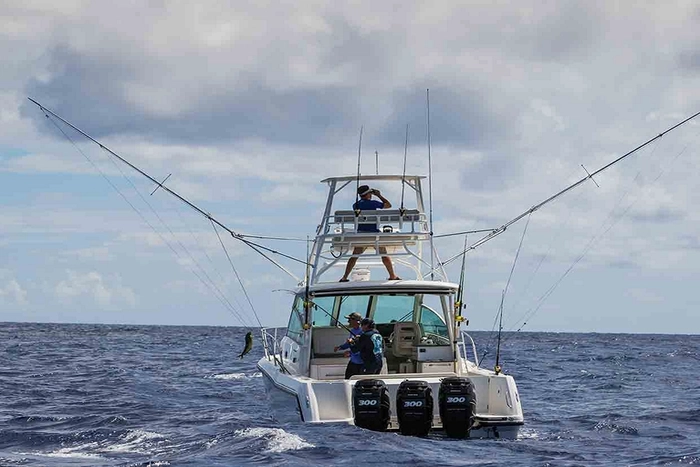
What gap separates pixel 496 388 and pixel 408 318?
4327 millimetres

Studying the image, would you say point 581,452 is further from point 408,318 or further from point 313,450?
point 408,318

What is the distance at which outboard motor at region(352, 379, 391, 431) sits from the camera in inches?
534

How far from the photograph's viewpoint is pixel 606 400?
22.7 m

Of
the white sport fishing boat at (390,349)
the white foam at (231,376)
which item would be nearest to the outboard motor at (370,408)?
the white sport fishing boat at (390,349)

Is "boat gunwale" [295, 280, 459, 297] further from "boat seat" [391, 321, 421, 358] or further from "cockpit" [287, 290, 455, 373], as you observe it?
"boat seat" [391, 321, 421, 358]

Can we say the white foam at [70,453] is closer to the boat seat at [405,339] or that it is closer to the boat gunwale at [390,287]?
the boat gunwale at [390,287]

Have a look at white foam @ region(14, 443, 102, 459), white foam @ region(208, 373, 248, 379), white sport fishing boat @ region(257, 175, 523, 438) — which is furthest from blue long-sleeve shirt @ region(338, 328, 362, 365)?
white foam @ region(208, 373, 248, 379)

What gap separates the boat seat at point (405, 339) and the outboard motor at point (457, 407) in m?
3.04

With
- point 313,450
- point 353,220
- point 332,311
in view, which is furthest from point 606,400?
point 313,450

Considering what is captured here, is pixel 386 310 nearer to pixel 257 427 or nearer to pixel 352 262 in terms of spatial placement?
pixel 352 262

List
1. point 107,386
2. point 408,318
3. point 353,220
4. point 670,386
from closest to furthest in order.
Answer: point 353,220 < point 408,318 < point 107,386 < point 670,386

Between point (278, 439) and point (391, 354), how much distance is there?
4.29 meters

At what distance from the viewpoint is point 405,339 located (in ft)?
55.6

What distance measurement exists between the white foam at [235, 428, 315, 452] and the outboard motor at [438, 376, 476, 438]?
1.92 metres
